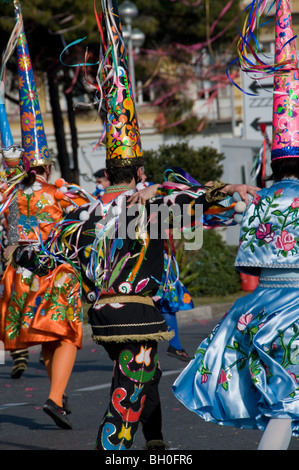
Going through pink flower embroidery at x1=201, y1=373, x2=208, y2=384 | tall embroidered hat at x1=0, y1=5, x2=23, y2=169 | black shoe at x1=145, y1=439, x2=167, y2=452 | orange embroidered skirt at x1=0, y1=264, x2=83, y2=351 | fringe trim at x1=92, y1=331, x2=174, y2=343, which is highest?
tall embroidered hat at x1=0, y1=5, x2=23, y2=169

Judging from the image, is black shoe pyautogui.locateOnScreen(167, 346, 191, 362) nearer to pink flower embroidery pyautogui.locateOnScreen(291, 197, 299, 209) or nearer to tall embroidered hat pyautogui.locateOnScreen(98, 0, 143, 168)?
tall embroidered hat pyautogui.locateOnScreen(98, 0, 143, 168)

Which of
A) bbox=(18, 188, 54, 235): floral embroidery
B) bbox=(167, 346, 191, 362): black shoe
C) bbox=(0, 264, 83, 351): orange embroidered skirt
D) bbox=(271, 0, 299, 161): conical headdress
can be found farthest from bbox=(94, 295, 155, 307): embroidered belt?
bbox=(167, 346, 191, 362): black shoe

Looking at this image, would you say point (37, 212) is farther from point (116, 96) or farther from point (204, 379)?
point (204, 379)

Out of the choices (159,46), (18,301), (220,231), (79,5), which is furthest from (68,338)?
(159,46)

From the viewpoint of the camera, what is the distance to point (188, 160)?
59.4 feet

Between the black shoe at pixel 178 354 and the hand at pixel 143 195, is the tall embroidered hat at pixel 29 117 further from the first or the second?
the hand at pixel 143 195

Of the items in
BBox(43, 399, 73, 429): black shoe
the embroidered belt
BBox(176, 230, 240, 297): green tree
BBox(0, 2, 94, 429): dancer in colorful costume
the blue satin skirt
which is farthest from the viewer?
BBox(176, 230, 240, 297): green tree

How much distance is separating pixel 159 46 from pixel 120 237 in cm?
2660

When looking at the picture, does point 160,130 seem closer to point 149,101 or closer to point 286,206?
point 149,101

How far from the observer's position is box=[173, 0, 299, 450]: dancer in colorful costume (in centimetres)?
420

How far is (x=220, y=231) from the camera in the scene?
17578 millimetres

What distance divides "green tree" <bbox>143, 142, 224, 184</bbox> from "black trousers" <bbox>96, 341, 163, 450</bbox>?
42.6 feet

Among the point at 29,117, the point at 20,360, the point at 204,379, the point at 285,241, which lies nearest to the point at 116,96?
the point at 285,241

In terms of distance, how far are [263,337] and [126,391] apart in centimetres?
81
